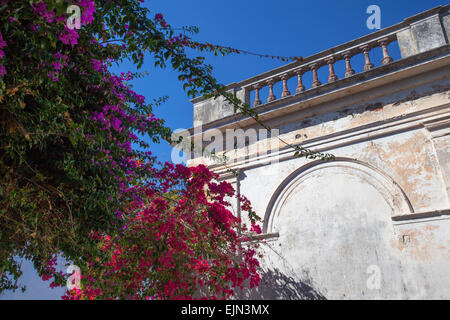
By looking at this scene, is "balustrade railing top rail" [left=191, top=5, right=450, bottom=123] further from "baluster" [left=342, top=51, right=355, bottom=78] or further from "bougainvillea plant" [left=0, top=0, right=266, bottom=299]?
"bougainvillea plant" [left=0, top=0, right=266, bottom=299]

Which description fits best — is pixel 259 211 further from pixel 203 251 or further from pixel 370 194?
pixel 370 194

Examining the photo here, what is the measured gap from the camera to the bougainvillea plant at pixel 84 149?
2.20 m

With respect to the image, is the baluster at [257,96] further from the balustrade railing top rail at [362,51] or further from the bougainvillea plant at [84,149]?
the bougainvillea plant at [84,149]

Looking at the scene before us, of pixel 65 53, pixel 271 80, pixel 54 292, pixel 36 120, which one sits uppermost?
pixel 271 80

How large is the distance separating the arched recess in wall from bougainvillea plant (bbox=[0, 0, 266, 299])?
1.41m

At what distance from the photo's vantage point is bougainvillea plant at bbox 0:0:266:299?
220 cm

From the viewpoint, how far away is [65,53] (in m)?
2.50

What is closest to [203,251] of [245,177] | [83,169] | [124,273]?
[124,273]

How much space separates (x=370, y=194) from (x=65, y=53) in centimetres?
432

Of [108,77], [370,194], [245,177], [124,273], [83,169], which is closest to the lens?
[83,169]

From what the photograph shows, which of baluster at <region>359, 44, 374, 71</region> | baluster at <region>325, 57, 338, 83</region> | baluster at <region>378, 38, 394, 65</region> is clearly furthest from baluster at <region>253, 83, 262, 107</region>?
baluster at <region>378, 38, 394, 65</region>

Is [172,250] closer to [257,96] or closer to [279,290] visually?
[279,290]

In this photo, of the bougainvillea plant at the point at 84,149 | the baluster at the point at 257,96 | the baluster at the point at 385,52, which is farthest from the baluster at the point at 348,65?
the bougainvillea plant at the point at 84,149

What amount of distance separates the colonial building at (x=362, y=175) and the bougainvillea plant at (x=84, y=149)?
46.7 inches
